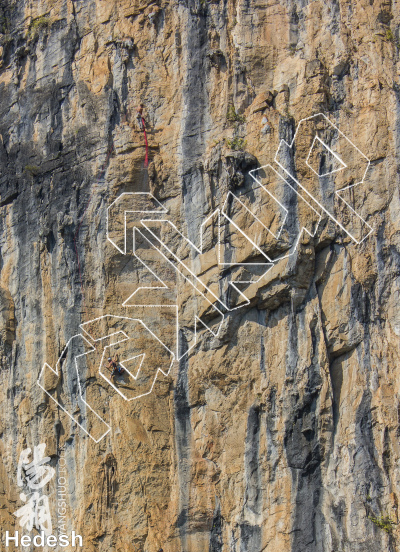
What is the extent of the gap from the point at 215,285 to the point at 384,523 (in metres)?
5.01

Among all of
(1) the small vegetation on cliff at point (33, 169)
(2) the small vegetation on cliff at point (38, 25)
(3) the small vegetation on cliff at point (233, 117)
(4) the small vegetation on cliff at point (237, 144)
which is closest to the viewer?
(4) the small vegetation on cliff at point (237, 144)

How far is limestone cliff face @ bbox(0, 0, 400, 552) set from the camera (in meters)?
13.0

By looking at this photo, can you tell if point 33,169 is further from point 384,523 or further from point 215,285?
point 384,523

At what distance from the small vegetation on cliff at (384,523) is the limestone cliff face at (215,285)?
16 mm

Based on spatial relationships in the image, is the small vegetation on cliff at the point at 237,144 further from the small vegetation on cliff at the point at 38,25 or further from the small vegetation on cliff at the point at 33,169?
the small vegetation on cliff at the point at 38,25

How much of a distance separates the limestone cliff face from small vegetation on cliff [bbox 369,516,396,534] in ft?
0.05

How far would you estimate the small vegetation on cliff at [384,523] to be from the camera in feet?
40.2

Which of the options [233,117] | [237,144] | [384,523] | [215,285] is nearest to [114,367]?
[215,285]

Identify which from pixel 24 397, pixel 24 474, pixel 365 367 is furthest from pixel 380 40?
pixel 24 474

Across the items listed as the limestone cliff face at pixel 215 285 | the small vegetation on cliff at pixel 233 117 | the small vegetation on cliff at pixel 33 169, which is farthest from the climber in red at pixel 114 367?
the small vegetation on cliff at pixel 233 117

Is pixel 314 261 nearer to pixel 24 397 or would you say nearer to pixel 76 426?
pixel 76 426

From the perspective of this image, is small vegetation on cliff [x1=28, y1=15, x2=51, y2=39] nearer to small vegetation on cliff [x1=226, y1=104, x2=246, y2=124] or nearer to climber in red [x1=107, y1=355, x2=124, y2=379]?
small vegetation on cliff [x1=226, y1=104, x2=246, y2=124]

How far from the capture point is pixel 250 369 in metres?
13.8

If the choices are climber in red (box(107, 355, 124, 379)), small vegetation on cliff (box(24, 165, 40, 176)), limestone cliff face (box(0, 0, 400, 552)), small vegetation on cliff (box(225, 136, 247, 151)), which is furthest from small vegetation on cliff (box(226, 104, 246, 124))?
climber in red (box(107, 355, 124, 379))
